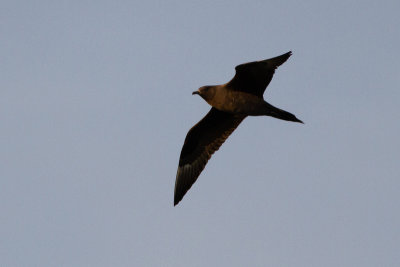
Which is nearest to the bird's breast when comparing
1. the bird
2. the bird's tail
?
the bird

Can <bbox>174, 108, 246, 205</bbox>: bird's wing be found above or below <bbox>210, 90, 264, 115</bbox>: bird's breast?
below

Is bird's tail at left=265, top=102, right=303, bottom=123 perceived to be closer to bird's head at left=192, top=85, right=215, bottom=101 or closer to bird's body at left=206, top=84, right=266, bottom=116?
bird's body at left=206, top=84, right=266, bottom=116

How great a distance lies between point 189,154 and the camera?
1206 cm

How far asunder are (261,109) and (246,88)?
0.43 metres

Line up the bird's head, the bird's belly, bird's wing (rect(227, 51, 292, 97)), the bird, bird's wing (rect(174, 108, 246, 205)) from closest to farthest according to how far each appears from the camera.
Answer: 1. bird's wing (rect(227, 51, 292, 97))
2. the bird
3. the bird's belly
4. the bird's head
5. bird's wing (rect(174, 108, 246, 205))

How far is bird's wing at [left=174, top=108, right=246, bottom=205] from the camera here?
1158 cm

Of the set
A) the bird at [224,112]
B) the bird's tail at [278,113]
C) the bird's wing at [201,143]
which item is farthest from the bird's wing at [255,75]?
the bird's wing at [201,143]

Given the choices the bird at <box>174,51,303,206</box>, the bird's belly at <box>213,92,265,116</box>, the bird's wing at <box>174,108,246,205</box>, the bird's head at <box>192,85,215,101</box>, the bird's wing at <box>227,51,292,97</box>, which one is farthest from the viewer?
the bird's wing at <box>174,108,246,205</box>

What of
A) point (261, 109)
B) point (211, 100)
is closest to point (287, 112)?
Result: point (261, 109)

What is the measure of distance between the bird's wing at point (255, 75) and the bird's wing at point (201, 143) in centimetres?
94

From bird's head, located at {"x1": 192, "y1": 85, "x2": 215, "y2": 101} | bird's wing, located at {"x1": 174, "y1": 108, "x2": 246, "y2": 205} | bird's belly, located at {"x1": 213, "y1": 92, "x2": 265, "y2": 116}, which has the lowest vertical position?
bird's wing, located at {"x1": 174, "y1": 108, "x2": 246, "y2": 205}

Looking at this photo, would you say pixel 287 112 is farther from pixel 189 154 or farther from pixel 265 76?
pixel 189 154

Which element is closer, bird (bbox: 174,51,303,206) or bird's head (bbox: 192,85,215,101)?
bird (bbox: 174,51,303,206)

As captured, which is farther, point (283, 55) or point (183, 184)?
point (183, 184)
